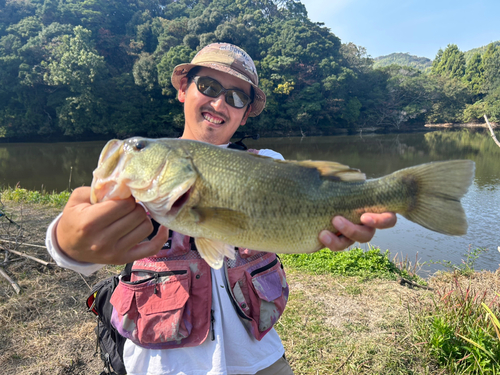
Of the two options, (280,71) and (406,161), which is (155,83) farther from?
(406,161)

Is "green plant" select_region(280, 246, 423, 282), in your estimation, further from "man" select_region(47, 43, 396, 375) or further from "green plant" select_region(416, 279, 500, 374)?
"man" select_region(47, 43, 396, 375)

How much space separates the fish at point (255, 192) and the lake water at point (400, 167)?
575 centimetres

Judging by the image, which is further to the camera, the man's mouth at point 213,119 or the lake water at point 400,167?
the lake water at point 400,167

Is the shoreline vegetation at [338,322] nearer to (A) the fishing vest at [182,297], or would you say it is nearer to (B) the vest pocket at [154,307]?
(A) the fishing vest at [182,297]

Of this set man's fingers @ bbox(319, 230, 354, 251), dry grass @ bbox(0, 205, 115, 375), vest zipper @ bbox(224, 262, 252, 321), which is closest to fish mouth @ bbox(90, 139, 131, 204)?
→ vest zipper @ bbox(224, 262, 252, 321)

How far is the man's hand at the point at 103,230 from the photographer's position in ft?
4.33

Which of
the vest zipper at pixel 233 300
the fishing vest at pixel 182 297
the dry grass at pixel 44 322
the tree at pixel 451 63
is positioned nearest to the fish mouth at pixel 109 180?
the fishing vest at pixel 182 297

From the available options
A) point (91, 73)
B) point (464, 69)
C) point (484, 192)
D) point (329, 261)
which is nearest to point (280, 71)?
point (91, 73)

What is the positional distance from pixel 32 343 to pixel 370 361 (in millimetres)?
3697

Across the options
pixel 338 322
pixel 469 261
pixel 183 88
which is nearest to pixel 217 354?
pixel 183 88

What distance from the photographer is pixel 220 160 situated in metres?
1.59

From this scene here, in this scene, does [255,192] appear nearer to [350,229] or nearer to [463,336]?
[350,229]

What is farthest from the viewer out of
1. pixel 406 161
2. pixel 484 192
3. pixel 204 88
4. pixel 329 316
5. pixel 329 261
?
pixel 406 161

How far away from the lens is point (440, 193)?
1663 mm
